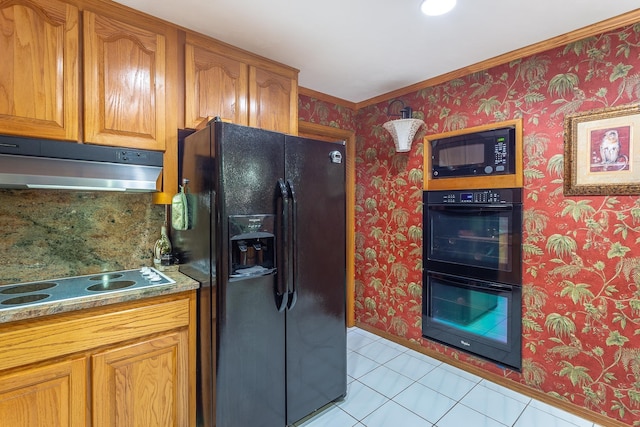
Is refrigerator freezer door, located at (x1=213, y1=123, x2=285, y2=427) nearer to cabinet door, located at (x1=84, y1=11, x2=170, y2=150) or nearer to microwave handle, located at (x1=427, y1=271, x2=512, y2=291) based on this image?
cabinet door, located at (x1=84, y1=11, x2=170, y2=150)

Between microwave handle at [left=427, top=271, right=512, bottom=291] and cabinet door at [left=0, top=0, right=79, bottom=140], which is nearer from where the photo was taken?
cabinet door at [left=0, top=0, right=79, bottom=140]

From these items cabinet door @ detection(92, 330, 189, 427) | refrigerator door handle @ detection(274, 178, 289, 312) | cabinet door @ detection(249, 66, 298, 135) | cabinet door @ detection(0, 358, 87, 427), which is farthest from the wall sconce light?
cabinet door @ detection(0, 358, 87, 427)

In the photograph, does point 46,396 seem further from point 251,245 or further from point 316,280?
point 316,280

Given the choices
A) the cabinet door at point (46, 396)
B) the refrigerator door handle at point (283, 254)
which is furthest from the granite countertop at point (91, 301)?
the refrigerator door handle at point (283, 254)

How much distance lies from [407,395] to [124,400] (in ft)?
5.66

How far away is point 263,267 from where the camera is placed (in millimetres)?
1706

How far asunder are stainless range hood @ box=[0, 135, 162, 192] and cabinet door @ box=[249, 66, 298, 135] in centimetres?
73

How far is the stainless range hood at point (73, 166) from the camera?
1.40 m

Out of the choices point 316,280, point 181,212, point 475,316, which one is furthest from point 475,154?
point 181,212

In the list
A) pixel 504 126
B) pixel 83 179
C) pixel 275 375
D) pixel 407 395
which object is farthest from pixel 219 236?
pixel 504 126

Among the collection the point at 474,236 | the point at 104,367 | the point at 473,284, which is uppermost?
the point at 474,236

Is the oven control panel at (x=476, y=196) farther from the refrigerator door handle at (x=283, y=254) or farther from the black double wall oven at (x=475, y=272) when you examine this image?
the refrigerator door handle at (x=283, y=254)

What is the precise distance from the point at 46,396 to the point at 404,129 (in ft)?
9.02

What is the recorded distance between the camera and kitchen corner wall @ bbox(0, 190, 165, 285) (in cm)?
164
